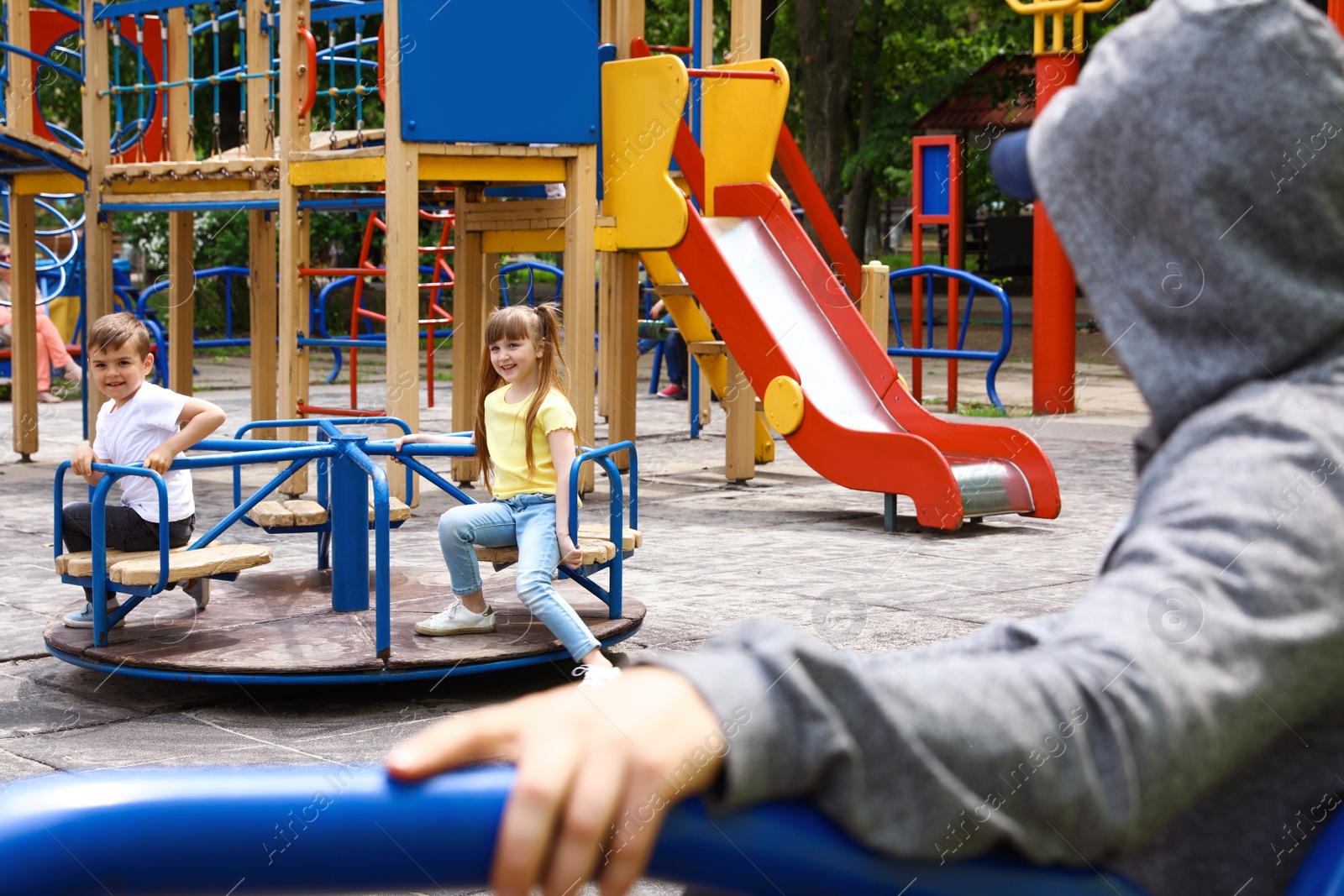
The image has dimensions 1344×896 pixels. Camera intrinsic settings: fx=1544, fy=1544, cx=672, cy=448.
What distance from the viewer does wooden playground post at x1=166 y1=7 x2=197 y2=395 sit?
9039 mm

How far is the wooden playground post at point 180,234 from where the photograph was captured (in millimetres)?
9039

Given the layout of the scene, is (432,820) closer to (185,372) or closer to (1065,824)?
(1065,824)

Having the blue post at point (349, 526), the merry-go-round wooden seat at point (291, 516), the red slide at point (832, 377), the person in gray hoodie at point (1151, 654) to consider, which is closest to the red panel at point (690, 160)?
the red slide at point (832, 377)

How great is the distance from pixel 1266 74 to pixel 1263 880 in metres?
0.48

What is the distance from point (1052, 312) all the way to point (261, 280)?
628cm

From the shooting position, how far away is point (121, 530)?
14.8 ft

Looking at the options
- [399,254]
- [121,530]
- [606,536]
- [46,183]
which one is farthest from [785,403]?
[46,183]

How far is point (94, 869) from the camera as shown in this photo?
69 cm

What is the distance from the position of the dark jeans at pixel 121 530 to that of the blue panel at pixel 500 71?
309cm

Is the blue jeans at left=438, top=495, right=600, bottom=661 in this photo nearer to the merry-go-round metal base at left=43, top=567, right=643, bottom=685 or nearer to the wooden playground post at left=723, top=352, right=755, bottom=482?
the merry-go-round metal base at left=43, top=567, right=643, bottom=685

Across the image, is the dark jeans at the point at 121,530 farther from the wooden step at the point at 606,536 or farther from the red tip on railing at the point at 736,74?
the red tip on railing at the point at 736,74

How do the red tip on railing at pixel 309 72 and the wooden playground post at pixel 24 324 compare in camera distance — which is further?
the wooden playground post at pixel 24 324

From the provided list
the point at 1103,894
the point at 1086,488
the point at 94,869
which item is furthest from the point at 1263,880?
the point at 1086,488

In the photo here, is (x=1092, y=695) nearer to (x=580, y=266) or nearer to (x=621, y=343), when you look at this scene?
(x=580, y=266)
